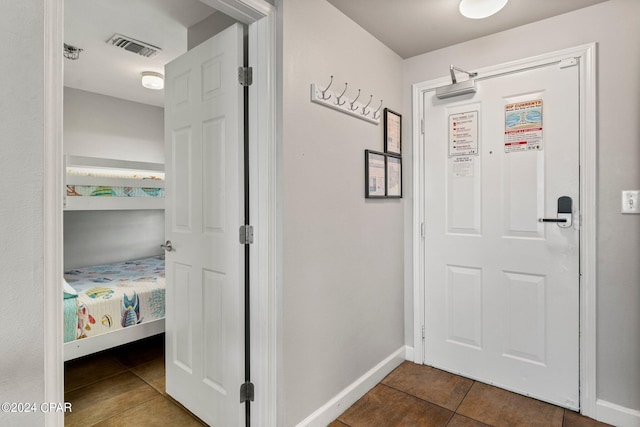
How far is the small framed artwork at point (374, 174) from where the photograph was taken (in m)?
2.17

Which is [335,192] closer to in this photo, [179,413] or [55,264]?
[55,264]

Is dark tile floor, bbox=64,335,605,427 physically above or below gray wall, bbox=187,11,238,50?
below

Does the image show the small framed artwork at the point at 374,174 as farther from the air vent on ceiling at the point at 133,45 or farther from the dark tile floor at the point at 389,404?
the air vent on ceiling at the point at 133,45

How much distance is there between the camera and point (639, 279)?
179 centimetres

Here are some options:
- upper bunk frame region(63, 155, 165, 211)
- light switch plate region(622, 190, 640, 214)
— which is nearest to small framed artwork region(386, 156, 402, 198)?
light switch plate region(622, 190, 640, 214)

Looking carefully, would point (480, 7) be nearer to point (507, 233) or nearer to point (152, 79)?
point (507, 233)

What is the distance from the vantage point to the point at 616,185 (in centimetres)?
184

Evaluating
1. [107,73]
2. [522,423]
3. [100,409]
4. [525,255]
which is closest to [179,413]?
[100,409]

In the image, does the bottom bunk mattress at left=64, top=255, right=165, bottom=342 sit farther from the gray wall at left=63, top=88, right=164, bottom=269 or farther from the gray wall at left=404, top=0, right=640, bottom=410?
the gray wall at left=404, top=0, right=640, bottom=410

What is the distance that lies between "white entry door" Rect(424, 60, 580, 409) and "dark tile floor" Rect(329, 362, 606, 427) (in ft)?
0.36

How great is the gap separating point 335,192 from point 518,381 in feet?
5.35

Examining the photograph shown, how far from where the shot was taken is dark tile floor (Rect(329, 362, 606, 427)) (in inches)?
73.3

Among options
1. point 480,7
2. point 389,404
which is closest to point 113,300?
point 389,404

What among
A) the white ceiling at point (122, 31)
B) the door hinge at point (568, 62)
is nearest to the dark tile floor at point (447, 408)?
the door hinge at point (568, 62)
